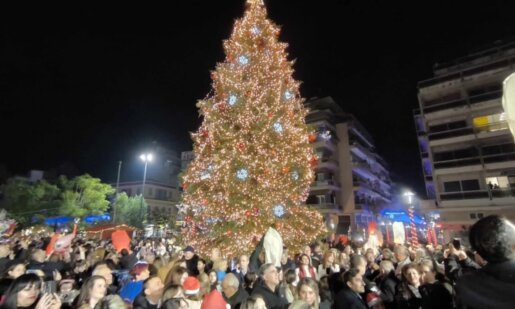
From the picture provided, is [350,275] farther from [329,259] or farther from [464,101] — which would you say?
[464,101]

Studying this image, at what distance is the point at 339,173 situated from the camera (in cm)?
4419

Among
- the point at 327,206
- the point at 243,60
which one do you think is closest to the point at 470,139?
the point at 327,206

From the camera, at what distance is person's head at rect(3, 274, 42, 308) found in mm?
3535

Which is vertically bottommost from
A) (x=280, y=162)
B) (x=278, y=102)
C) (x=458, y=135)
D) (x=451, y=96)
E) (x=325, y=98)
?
(x=280, y=162)

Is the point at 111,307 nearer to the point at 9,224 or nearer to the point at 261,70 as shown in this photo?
the point at 261,70

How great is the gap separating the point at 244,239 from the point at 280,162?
3574 mm

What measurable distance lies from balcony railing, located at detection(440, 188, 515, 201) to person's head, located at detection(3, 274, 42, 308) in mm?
34566

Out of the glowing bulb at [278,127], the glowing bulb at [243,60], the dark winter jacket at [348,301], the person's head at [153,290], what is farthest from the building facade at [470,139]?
the person's head at [153,290]

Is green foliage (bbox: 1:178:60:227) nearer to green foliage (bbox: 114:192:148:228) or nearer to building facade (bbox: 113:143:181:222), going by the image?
green foliage (bbox: 114:192:148:228)

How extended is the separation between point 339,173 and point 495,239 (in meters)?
43.3

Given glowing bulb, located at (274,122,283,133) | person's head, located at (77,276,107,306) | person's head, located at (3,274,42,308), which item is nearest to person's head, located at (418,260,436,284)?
person's head, located at (77,276,107,306)

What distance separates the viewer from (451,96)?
3462cm

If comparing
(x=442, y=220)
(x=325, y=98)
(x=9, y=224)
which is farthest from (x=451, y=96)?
(x=9, y=224)

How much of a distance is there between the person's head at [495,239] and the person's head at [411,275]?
3.32 metres
